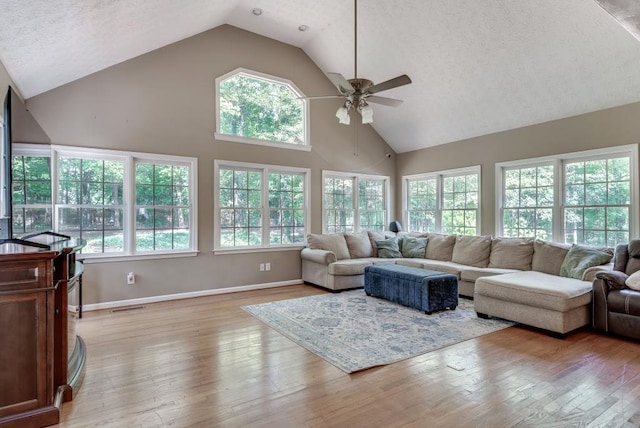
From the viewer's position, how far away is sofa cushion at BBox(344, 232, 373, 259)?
608 centimetres

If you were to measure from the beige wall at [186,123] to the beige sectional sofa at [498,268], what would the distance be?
2.60ft

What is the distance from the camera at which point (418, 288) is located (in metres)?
4.23

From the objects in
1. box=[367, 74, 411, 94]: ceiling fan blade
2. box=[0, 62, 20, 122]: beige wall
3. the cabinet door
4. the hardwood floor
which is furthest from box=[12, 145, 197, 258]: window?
box=[367, 74, 411, 94]: ceiling fan blade

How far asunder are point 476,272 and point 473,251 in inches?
26.1

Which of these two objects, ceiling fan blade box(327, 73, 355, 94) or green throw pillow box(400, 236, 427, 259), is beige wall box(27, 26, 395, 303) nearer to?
green throw pillow box(400, 236, 427, 259)

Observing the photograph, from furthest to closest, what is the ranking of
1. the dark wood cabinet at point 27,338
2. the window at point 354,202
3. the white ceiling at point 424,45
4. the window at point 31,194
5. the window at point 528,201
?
the window at point 354,202, the window at point 528,201, the white ceiling at point 424,45, the window at point 31,194, the dark wood cabinet at point 27,338

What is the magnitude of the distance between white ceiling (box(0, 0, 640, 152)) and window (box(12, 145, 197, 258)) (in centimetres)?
97

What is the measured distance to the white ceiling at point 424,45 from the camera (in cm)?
324

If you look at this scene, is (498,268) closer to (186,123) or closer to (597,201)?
(597,201)

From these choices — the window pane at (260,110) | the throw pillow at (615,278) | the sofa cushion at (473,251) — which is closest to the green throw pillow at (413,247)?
the sofa cushion at (473,251)

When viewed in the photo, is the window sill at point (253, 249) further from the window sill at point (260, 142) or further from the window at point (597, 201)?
the window at point (597, 201)

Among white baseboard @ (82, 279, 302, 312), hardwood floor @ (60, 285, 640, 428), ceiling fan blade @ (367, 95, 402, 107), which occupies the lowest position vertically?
hardwood floor @ (60, 285, 640, 428)

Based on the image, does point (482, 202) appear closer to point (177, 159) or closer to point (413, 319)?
point (413, 319)

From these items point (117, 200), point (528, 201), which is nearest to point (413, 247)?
point (528, 201)
